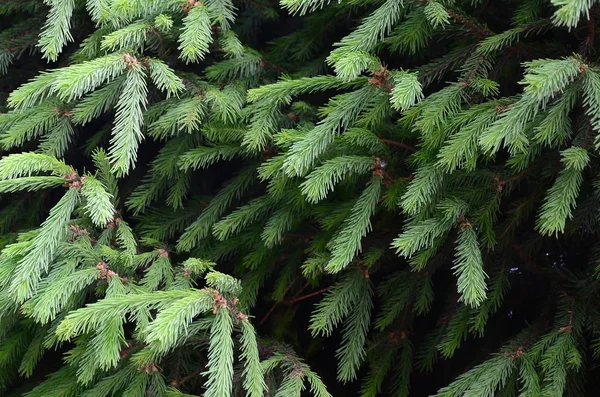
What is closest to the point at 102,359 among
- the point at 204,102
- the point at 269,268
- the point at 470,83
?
the point at 269,268

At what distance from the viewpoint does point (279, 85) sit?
1.86m

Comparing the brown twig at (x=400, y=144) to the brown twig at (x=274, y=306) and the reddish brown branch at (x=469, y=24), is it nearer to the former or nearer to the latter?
the reddish brown branch at (x=469, y=24)

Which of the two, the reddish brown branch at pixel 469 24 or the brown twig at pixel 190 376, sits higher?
the reddish brown branch at pixel 469 24

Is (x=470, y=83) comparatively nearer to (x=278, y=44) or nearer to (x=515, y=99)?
(x=515, y=99)

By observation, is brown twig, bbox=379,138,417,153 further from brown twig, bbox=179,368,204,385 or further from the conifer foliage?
brown twig, bbox=179,368,204,385

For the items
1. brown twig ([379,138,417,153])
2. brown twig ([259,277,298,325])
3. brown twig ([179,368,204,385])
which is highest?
brown twig ([379,138,417,153])

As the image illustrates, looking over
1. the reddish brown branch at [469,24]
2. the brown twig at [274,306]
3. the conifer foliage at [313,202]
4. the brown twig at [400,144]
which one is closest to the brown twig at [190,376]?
the conifer foliage at [313,202]

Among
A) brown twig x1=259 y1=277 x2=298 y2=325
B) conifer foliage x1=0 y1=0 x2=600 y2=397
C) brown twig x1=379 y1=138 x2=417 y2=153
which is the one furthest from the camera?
brown twig x1=259 y1=277 x2=298 y2=325

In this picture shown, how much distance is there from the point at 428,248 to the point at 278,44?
1.02 m

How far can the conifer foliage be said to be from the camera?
1.66 metres

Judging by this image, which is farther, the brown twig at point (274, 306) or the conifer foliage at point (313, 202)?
the brown twig at point (274, 306)

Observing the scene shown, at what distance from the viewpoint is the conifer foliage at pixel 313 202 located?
1656 mm

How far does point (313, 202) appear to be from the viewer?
1.77 meters

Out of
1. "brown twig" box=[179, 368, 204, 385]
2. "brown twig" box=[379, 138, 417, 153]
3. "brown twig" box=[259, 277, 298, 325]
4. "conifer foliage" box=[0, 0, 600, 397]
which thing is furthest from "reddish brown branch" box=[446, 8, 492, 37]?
"brown twig" box=[179, 368, 204, 385]
